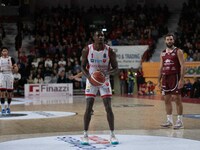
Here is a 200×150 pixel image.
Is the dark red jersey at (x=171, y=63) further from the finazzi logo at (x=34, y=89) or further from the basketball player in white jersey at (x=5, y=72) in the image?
the finazzi logo at (x=34, y=89)

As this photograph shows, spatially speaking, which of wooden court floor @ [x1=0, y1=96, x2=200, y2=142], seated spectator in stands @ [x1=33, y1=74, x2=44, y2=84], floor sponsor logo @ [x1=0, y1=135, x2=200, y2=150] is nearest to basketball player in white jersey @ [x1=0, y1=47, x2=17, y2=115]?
wooden court floor @ [x1=0, y1=96, x2=200, y2=142]

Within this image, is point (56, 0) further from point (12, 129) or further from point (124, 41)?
point (12, 129)

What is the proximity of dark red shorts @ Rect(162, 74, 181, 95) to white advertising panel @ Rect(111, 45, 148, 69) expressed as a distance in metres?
15.3

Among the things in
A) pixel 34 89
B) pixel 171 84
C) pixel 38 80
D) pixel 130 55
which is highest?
pixel 130 55

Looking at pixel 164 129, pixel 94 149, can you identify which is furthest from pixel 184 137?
pixel 94 149

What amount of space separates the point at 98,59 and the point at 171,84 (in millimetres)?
2670

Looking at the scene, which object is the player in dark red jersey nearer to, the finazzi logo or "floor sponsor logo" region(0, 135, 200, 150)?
"floor sponsor logo" region(0, 135, 200, 150)

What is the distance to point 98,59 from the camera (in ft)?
22.8

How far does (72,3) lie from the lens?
3356cm

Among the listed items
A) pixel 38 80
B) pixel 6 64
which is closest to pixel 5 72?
pixel 6 64

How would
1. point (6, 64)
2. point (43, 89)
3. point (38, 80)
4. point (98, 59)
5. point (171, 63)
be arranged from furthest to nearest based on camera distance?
point (38, 80) → point (43, 89) → point (6, 64) → point (171, 63) → point (98, 59)

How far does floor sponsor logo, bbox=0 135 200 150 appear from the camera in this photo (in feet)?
21.2

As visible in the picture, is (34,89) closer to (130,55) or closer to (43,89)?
(43,89)

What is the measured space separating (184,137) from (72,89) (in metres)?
15.7
